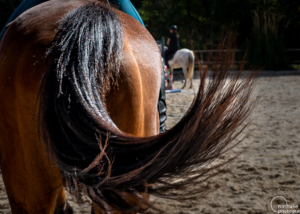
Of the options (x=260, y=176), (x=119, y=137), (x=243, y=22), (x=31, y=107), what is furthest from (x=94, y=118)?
(x=243, y=22)

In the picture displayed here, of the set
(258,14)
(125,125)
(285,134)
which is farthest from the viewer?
(258,14)

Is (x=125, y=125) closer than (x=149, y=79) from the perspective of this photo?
Yes

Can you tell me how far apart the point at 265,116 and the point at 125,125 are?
501 centimetres

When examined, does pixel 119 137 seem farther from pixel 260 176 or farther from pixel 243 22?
pixel 243 22

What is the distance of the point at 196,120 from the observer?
90 cm

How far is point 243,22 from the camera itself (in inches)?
617

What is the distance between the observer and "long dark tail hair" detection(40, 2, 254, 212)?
0.89 meters

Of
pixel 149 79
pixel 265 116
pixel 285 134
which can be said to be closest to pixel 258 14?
pixel 265 116

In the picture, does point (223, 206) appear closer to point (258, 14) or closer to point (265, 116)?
point (265, 116)

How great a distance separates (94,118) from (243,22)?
16.2 metres

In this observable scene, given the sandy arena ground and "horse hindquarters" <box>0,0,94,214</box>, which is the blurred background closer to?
the sandy arena ground

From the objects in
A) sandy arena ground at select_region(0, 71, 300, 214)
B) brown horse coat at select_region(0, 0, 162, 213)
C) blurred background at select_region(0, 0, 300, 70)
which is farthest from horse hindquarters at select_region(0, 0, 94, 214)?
blurred background at select_region(0, 0, 300, 70)

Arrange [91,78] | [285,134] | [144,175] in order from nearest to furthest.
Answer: [144,175]
[91,78]
[285,134]

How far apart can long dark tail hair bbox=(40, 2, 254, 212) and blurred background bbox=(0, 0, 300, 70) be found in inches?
313
